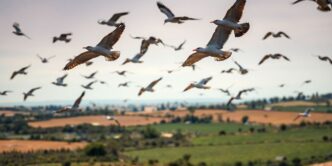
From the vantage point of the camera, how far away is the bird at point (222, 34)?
1695 centimetres

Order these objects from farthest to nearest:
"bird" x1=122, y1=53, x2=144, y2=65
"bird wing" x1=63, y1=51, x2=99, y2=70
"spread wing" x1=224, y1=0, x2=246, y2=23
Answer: "bird" x1=122, y1=53, x2=144, y2=65
"bird wing" x1=63, y1=51, x2=99, y2=70
"spread wing" x1=224, y1=0, x2=246, y2=23

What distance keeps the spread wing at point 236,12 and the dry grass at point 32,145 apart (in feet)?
383

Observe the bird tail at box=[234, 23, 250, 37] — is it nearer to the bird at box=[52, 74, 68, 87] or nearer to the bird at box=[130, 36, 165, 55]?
the bird at box=[130, 36, 165, 55]

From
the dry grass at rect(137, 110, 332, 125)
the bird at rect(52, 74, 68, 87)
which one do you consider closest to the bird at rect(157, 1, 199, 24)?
the bird at rect(52, 74, 68, 87)

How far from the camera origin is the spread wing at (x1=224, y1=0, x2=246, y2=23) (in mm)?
16703

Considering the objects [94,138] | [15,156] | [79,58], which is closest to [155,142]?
[94,138]

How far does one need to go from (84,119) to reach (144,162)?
Result: 7492 cm

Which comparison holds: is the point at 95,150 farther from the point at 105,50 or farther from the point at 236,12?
the point at 236,12

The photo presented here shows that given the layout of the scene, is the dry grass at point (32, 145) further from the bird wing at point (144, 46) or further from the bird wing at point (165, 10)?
the bird wing at point (165, 10)

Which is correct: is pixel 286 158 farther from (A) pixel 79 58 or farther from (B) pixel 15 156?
(A) pixel 79 58

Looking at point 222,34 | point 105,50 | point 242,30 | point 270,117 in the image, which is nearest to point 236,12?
point 242,30

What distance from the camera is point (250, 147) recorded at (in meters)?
132

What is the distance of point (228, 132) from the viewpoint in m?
159

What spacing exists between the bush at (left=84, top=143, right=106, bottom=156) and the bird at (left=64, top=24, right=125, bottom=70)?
353 ft
